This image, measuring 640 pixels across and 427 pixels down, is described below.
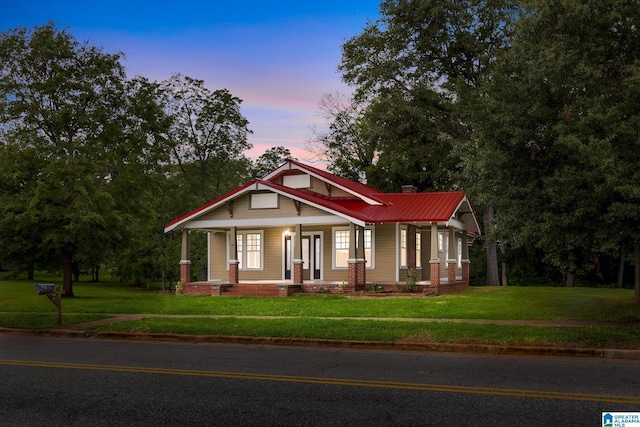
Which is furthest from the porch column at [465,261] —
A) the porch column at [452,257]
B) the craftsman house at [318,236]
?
the porch column at [452,257]

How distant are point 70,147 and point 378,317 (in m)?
18.9

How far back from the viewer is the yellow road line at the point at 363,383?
8.08 m

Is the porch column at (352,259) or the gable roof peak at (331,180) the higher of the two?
the gable roof peak at (331,180)

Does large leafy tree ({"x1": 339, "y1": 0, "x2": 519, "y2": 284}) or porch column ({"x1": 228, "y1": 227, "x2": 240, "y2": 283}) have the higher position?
large leafy tree ({"x1": 339, "y1": 0, "x2": 519, "y2": 284})

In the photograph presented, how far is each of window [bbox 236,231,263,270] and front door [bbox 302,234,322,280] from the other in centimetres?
241

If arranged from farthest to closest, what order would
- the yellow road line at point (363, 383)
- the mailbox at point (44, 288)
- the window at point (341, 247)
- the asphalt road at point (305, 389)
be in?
the window at point (341, 247) → the mailbox at point (44, 288) → the yellow road line at point (363, 383) → the asphalt road at point (305, 389)

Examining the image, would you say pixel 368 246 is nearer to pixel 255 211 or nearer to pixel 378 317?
pixel 255 211

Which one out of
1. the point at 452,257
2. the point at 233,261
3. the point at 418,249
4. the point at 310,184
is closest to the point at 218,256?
the point at 233,261

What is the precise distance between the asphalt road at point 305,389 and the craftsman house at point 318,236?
15591 millimetres

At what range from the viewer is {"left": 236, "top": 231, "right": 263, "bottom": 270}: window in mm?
32281

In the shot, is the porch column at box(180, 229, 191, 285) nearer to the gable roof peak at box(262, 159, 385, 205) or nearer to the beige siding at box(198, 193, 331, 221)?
the beige siding at box(198, 193, 331, 221)

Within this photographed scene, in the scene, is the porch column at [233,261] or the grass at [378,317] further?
the porch column at [233,261]

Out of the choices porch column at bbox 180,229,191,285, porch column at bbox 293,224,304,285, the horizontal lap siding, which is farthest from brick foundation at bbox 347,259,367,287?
porch column at bbox 180,229,191,285

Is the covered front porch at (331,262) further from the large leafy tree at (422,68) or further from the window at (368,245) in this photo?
the large leafy tree at (422,68)
